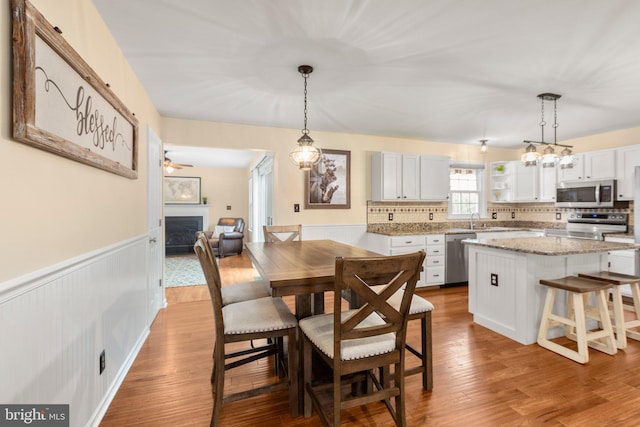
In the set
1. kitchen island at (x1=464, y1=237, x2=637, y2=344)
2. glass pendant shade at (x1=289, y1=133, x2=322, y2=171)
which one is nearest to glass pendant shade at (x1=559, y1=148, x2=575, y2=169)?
kitchen island at (x1=464, y1=237, x2=637, y2=344)

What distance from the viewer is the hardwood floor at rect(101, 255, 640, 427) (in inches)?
68.7

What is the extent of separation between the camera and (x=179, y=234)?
8078mm

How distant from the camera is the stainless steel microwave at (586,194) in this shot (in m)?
4.26

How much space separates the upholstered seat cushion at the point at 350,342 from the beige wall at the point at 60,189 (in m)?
1.23

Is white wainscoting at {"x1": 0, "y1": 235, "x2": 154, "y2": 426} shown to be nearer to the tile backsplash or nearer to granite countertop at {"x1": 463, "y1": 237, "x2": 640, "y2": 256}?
granite countertop at {"x1": 463, "y1": 237, "x2": 640, "y2": 256}

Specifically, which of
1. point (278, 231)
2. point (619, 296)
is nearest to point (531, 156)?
point (619, 296)

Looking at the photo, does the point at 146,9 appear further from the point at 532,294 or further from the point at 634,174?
the point at 634,174

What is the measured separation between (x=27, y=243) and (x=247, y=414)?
142cm

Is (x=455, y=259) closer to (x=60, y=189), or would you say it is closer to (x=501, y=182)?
(x=501, y=182)

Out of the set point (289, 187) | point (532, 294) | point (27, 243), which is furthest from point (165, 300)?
point (532, 294)

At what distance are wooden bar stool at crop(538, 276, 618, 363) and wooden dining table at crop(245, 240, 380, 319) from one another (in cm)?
161

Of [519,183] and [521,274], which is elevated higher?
[519,183]

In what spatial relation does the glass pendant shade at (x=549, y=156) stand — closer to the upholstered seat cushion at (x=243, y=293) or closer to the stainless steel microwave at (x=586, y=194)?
the stainless steel microwave at (x=586, y=194)

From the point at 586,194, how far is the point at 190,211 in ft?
27.6
